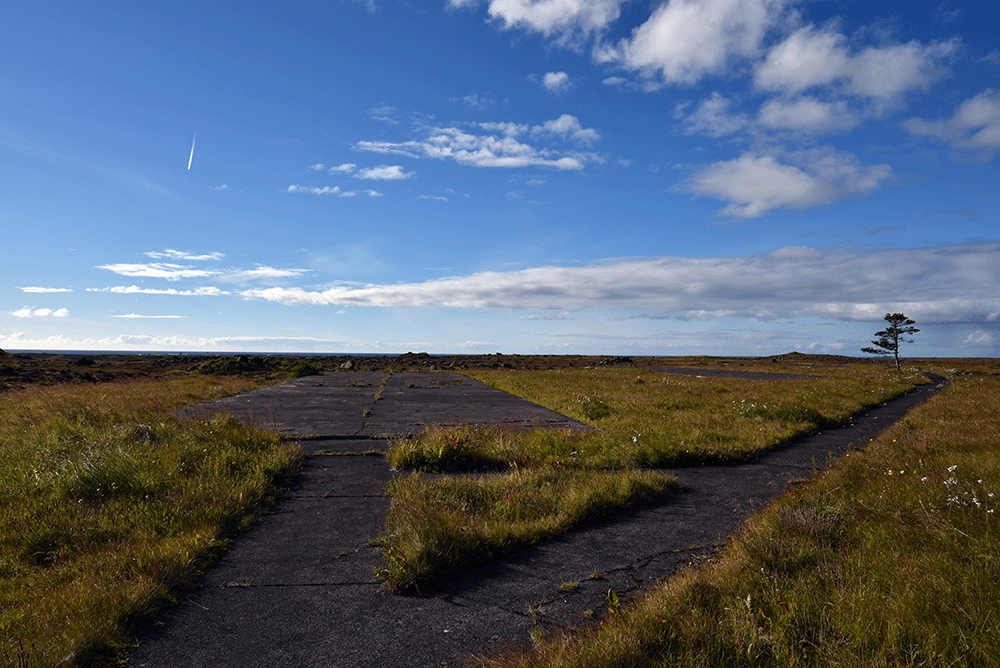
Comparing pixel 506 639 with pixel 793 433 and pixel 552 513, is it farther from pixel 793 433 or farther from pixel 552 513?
pixel 793 433

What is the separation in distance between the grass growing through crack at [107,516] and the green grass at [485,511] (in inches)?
71.5

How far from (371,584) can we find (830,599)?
11.6 feet

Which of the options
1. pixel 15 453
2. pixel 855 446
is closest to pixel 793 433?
pixel 855 446

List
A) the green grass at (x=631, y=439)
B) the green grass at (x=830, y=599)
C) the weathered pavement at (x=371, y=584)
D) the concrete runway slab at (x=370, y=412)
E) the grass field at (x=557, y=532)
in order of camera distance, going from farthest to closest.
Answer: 1. the concrete runway slab at (x=370, y=412)
2. the green grass at (x=631, y=439)
3. the weathered pavement at (x=371, y=584)
4. the grass field at (x=557, y=532)
5. the green grass at (x=830, y=599)

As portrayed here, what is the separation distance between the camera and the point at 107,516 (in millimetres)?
5238

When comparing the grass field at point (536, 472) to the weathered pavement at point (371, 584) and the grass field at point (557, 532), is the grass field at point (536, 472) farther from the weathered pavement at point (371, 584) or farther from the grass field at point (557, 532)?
the weathered pavement at point (371, 584)

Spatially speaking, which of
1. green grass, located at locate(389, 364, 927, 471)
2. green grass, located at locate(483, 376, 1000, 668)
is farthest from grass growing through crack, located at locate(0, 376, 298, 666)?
green grass, located at locate(483, 376, 1000, 668)

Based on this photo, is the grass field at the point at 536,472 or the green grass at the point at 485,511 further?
the grass field at the point at 536,472

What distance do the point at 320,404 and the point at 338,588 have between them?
12.6 meters

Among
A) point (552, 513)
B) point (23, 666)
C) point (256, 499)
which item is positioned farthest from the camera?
point (256, 499)

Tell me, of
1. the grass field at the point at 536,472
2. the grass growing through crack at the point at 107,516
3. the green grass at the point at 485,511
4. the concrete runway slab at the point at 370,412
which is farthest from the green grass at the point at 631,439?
the grass growing through crack at the point at 107,516

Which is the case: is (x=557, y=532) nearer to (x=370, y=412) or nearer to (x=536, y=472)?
(x=536, y=472)

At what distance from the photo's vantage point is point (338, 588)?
4.04m

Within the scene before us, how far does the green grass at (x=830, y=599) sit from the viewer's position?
2859 mm
